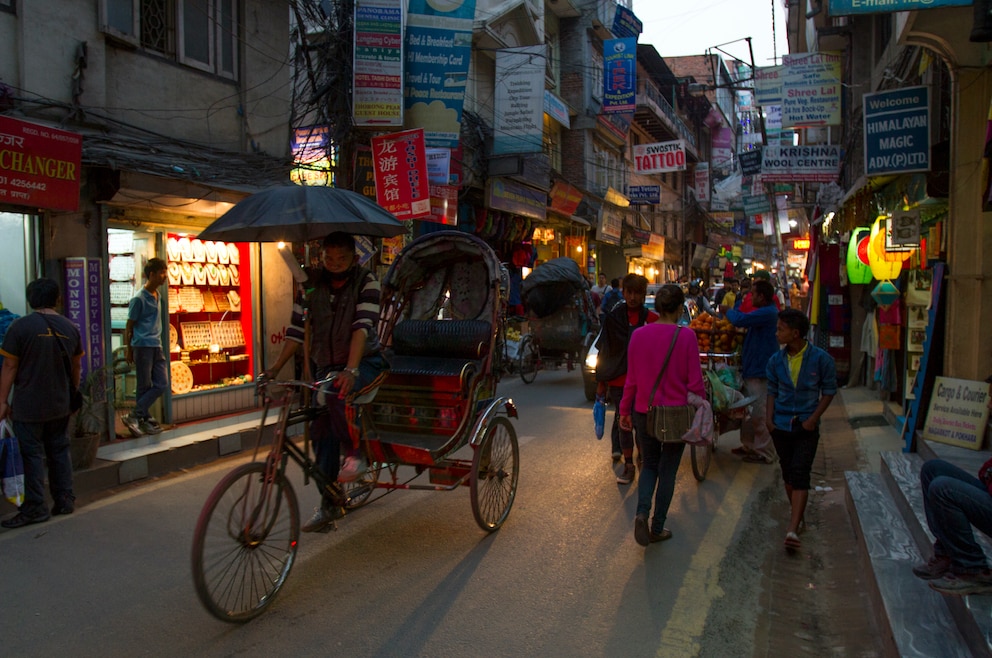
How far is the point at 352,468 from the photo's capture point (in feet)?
15.3

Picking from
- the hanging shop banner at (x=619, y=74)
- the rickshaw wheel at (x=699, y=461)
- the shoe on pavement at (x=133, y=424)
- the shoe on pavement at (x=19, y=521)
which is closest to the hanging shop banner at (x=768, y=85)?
the hanging shop banner at (x=619, y=74)

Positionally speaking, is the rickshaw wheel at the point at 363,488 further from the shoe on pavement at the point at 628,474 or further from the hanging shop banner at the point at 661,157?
the hanging shop banner at the point at 661,157

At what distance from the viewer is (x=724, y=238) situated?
184ft

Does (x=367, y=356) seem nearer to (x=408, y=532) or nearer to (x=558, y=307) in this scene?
(x=408, y=532)

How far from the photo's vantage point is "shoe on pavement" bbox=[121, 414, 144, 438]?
838 cm

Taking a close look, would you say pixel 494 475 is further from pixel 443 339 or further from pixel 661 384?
pixel 661 384

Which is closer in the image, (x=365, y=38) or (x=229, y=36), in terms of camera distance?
(x=229, y=36)

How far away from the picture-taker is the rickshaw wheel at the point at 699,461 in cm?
688

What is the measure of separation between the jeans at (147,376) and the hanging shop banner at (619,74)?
18.4 metres

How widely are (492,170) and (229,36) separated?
8.06 m

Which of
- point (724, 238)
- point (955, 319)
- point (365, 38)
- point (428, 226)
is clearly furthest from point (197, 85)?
point (724, 238)

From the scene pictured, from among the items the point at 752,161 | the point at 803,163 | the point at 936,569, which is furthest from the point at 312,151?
the point at 752,161

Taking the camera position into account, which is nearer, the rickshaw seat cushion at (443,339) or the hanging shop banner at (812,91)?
the rickshaw seat cushion at (443,339)

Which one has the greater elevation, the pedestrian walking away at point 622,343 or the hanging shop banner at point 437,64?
the hanging shop banner at point 437,64
